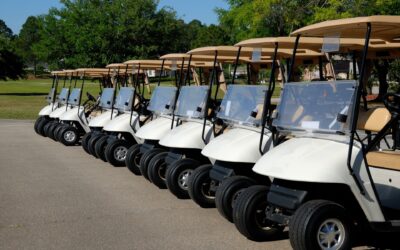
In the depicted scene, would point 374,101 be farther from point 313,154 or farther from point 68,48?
point 68,48

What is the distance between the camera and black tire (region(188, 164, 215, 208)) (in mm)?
6230

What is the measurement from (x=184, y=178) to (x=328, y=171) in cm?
268

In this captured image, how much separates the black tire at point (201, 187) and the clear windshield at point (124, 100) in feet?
13.4

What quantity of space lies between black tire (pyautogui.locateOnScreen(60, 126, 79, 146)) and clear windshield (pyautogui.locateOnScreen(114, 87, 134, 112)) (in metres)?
2.49

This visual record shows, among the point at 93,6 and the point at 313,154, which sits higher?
the point at 93,6

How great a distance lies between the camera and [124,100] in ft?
34.5

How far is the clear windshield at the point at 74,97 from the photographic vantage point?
13817 mm

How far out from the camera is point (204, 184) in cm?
629

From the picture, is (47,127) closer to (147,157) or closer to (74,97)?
(74,97)

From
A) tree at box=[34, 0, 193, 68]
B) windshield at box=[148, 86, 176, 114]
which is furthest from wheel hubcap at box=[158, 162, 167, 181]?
tree at box=[34, 0, 193, 68]

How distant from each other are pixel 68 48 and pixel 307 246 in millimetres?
42116

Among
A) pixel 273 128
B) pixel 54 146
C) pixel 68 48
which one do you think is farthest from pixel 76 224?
pixel 68 48

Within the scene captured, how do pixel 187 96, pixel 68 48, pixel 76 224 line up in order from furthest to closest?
pixel 68 48, pixel 187 96, pixel 76 224

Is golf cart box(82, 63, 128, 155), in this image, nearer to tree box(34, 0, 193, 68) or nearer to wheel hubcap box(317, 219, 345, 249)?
wheel hubcap box(317, 219, 345, 249)
